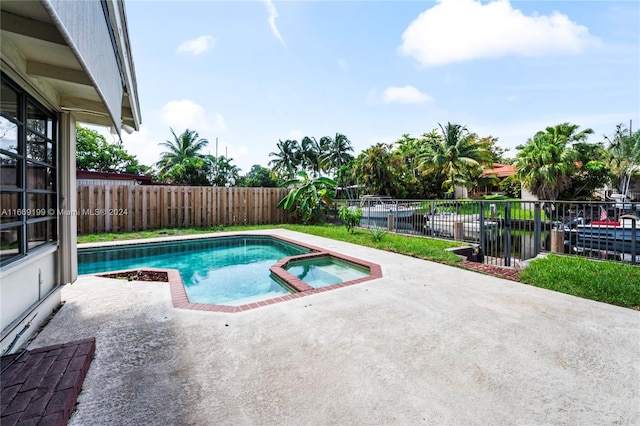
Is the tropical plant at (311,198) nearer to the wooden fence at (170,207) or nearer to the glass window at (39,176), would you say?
the wooden fence at (170,207)

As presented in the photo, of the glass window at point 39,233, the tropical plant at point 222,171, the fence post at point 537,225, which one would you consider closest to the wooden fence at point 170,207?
the glass window at point 39,233

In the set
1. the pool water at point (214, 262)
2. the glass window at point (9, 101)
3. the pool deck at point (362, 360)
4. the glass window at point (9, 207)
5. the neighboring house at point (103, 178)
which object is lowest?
the pool water at point (214, 262)

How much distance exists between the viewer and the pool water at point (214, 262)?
5.52m

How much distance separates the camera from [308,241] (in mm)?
9469

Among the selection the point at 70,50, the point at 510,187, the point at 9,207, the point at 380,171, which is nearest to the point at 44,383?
the point at 9,207

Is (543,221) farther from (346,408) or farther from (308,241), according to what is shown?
(346,408)

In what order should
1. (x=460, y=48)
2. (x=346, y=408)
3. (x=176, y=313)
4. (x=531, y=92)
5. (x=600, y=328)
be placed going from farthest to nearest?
(x=531, y=92) < (x=460, y=48) < (x=176, y=313) < (x=600, y=328) < (x=346, y=408)

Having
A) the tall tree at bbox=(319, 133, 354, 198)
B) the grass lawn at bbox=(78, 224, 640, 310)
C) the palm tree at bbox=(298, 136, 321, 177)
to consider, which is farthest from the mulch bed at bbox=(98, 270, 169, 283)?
the palm tree at bbox=(298, 136, 321, 177)

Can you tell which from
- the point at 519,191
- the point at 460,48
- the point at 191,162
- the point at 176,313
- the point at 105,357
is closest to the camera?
the point at 105,357

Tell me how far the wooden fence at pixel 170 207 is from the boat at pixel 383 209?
491cm

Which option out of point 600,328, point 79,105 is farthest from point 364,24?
point 600,328

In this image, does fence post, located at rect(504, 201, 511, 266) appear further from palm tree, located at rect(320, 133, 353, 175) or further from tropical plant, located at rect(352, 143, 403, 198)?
palm tree, located at rect(320, 133, 353, 175)

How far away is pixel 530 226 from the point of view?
6.58m

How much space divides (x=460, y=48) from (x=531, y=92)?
10284 mm
